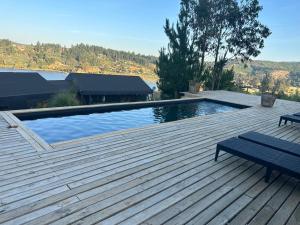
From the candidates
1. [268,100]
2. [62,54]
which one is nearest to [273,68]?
[62,54]

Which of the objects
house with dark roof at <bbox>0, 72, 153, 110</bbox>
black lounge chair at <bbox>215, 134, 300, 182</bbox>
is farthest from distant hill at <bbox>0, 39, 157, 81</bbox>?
black lounge chair at <bbox>215, 134, 300, 182</bbox>

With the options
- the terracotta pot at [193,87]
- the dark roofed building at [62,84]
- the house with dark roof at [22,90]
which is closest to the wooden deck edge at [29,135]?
the house with dark roof at [22,90]

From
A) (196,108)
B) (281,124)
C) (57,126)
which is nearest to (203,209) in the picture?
(57,126)

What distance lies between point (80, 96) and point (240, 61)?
450 inches

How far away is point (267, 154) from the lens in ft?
12.6

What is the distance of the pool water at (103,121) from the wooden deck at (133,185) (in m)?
1.41

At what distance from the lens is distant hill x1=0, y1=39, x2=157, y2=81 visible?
71175 mm

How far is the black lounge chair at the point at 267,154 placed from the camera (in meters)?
3.45

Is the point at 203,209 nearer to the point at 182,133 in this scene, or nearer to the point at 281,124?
the point at 182,133

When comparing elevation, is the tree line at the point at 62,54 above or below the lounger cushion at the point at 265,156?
above

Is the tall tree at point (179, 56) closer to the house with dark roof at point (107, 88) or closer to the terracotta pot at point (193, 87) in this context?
the terracotta pot at point (193, 87)

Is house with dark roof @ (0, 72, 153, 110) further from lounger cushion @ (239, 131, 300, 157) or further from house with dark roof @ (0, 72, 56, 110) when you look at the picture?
lounger cushion @ (239, 131, 300, 157)

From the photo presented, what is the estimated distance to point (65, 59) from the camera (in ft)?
264

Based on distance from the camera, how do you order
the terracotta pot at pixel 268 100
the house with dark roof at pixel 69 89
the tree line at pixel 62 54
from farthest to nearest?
the tree line at pixel 62 54, the house with dark roof at pixel 69 89, the terracotta pot at pixel 268 100
